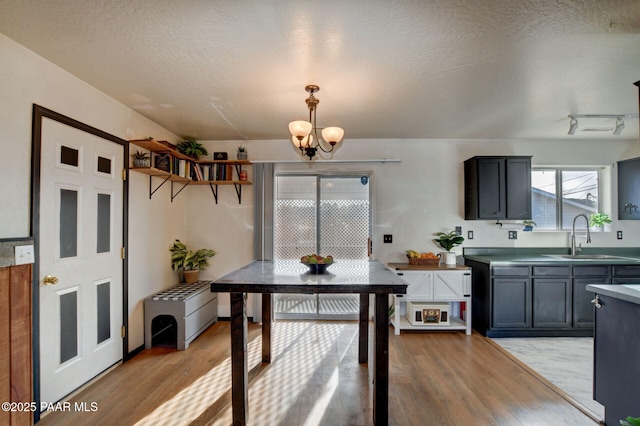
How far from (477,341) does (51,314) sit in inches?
158

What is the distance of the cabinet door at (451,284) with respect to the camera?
3.73 m

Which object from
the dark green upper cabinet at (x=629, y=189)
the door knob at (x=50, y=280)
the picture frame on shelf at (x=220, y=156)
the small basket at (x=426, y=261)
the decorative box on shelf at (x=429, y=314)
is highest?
the picture frame on shelf at (x=220, y=156)

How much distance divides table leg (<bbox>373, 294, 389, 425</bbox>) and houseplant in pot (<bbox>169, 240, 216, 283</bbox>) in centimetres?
279

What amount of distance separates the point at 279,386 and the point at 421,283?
6.80 ft

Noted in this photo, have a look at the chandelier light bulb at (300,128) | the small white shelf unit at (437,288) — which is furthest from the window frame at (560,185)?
the chandelier light bulb at (300,128)

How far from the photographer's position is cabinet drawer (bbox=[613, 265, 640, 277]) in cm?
354

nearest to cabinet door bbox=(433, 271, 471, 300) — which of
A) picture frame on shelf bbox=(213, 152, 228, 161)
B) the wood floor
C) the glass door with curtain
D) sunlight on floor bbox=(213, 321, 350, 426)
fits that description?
the wood floor

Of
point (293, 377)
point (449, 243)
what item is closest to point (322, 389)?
point (293, 377)

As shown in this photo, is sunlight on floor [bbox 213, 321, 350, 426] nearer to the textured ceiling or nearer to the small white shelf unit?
the small white shelf unit

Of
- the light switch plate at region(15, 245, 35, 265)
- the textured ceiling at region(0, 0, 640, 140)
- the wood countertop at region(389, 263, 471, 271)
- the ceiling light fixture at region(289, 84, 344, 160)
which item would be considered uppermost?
the textured ceiling at region(0, 0, 640, 140)

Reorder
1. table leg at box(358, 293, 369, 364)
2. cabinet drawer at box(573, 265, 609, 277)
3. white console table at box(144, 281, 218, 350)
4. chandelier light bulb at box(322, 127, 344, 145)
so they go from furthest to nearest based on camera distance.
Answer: cabinet drawer at box(573, 265, 609, 277) < white console table at box(144, 281, 218, 350) < table leg at box(358, 293, 369, 364) < chandelier light bulb at box(322, 127, 344, 145)

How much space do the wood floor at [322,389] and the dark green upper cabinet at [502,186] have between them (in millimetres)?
1614

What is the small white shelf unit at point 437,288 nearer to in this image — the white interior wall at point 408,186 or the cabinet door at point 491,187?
the white interior wall at point 408,186

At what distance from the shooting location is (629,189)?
13.1ft
